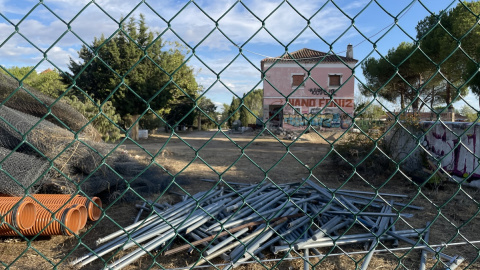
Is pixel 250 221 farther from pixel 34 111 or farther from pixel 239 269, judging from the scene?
pixel 34 111

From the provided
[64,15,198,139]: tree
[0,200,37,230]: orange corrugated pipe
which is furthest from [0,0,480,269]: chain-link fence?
[64,15,198,139]: tree

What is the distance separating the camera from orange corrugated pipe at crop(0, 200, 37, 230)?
331 cm

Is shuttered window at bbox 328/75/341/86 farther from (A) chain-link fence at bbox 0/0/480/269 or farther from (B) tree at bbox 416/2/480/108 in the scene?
(A) chain-link fence at bbox 0/0/480/269

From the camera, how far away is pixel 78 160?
4945 mm

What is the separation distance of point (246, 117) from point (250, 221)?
2859 cm

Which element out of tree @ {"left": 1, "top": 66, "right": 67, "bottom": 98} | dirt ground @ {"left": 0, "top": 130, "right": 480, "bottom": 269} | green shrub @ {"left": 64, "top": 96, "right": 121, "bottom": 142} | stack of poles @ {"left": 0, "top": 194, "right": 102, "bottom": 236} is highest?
tree @ {"left": 1, "top": 66, "right": 67, "bottom": 98}

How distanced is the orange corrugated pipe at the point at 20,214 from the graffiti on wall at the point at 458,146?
6822mm

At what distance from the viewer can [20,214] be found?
343 centimetres

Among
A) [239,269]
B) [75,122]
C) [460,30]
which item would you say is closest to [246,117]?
[460,30]

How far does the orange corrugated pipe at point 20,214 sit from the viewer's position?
3312mm

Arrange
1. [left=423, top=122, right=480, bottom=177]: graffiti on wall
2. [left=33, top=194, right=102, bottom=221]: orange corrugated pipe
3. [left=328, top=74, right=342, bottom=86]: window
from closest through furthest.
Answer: [left=33, top=194, right=102, bottom=221]: orange corrugated pipe < [left=423, top=122, right=480, bottom=177]: graffiti on wall < [left=328, top=74, right=342, bottom=86]: window

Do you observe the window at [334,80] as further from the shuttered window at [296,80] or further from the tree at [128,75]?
the tree at [128,75]

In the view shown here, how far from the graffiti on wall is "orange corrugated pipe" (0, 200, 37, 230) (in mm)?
6822

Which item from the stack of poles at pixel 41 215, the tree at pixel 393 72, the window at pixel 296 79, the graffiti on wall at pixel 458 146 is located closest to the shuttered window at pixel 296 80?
the window at pixel 296 79
